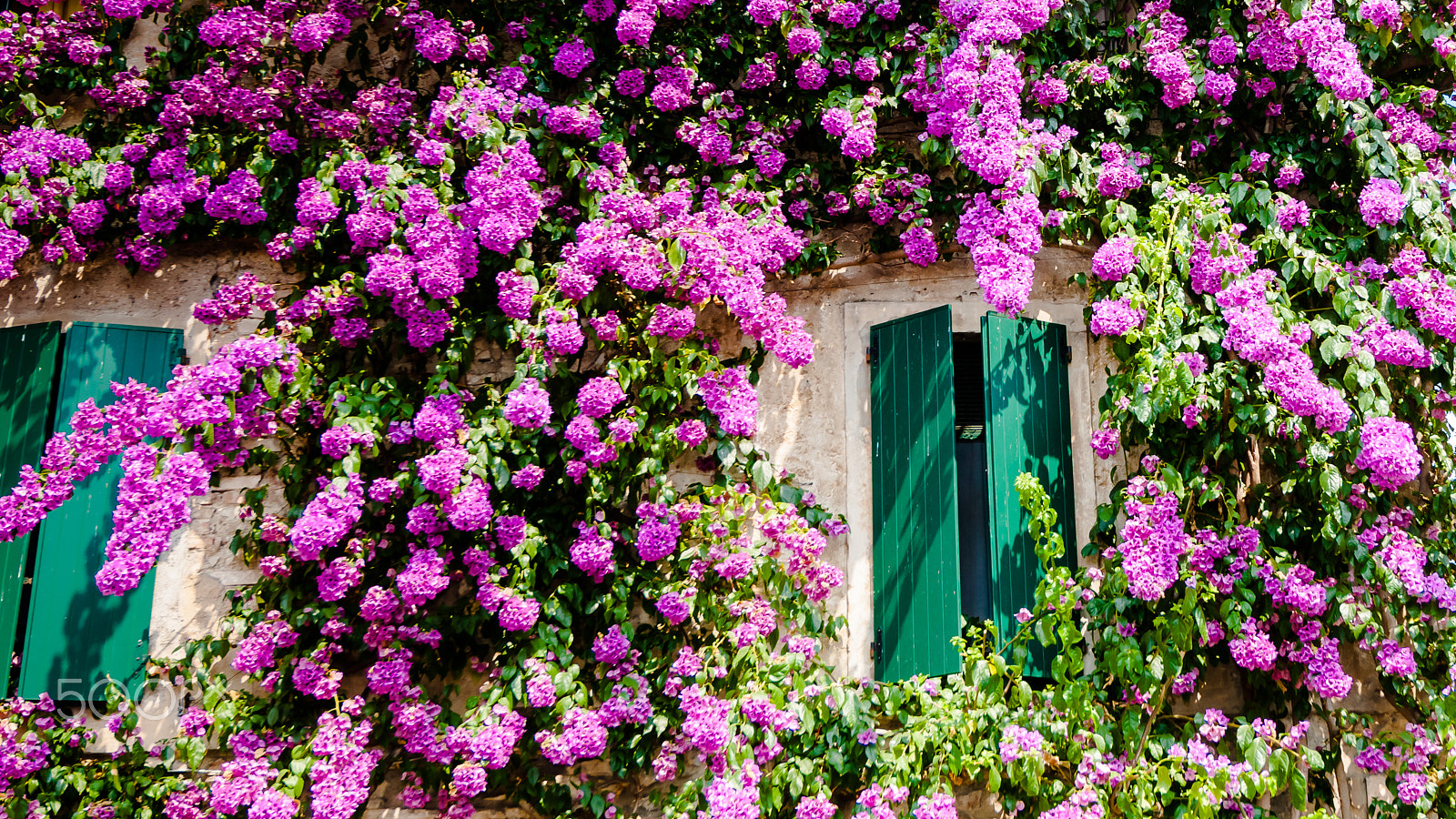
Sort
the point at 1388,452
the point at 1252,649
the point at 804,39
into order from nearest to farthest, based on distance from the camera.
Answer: the point at 1388,452 < the point at 1252,649 < the point at 804,39

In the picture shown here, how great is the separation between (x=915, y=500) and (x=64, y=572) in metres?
3.59

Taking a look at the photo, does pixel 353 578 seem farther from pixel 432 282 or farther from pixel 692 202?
pixel 692 202

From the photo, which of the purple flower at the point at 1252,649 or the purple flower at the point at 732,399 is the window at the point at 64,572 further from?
the purple flower at the point at 1252,649

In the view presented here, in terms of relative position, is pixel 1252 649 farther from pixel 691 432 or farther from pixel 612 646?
pixel 612 646

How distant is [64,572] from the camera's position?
14.0 feet

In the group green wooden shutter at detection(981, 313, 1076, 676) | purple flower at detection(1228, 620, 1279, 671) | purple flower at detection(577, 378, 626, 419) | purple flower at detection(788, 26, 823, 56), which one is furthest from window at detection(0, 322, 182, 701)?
purple flower at detection(1228, 620, 1279, 671)

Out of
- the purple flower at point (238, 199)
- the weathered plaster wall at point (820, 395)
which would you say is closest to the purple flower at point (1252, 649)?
the weathered plaster wall at point (820, 395)

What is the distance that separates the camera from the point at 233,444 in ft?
13.8

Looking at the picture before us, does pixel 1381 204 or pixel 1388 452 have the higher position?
pixel 1381 204

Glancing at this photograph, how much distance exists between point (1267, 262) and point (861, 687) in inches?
103

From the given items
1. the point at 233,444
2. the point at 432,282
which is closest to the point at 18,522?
the point at 233,444

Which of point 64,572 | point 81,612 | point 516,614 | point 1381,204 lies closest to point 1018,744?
point 516,614

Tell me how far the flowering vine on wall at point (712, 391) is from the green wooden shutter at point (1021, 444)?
17 cm

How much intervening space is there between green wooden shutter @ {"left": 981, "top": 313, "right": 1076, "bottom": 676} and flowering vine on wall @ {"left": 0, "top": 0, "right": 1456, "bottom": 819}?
172 millimetres
